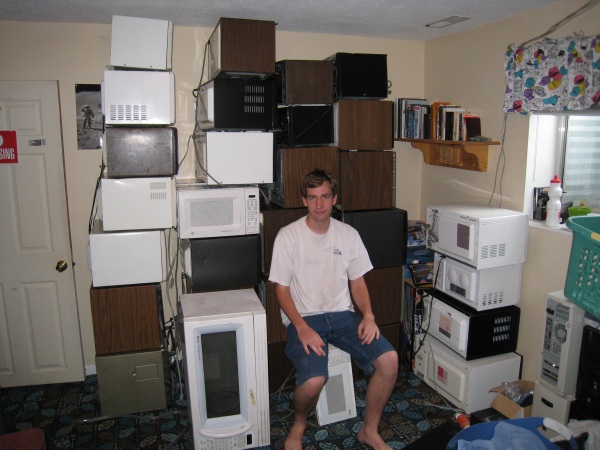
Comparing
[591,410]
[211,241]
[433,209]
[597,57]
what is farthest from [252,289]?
[597,57]

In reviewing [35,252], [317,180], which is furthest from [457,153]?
[35,252]

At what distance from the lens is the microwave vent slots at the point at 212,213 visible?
2748mm

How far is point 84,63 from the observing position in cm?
302

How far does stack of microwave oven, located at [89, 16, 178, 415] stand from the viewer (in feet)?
8.61

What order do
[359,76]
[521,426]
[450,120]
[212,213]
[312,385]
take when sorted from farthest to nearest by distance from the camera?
[450,120], [359,76], [212,213], [312,385], [521,426]

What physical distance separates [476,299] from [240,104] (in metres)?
1.75

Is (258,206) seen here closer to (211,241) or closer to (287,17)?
(211,241)

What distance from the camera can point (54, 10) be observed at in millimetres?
2666

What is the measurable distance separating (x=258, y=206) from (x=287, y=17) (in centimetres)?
116

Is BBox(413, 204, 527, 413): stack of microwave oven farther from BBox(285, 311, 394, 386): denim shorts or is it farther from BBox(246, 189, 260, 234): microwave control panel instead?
BBox(246, 189, 260, 234): microwave control panel

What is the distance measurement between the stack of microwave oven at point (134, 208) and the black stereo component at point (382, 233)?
1.15 metres

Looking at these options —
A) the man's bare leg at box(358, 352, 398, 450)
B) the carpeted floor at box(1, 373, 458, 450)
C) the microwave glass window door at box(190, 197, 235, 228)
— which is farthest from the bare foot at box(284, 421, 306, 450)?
the microwave glass window door at box(190, 197, 235, 228)

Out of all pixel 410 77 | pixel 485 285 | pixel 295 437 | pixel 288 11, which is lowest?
pixel 295 437

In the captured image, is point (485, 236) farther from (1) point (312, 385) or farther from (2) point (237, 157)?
(2) point (237, 157)
